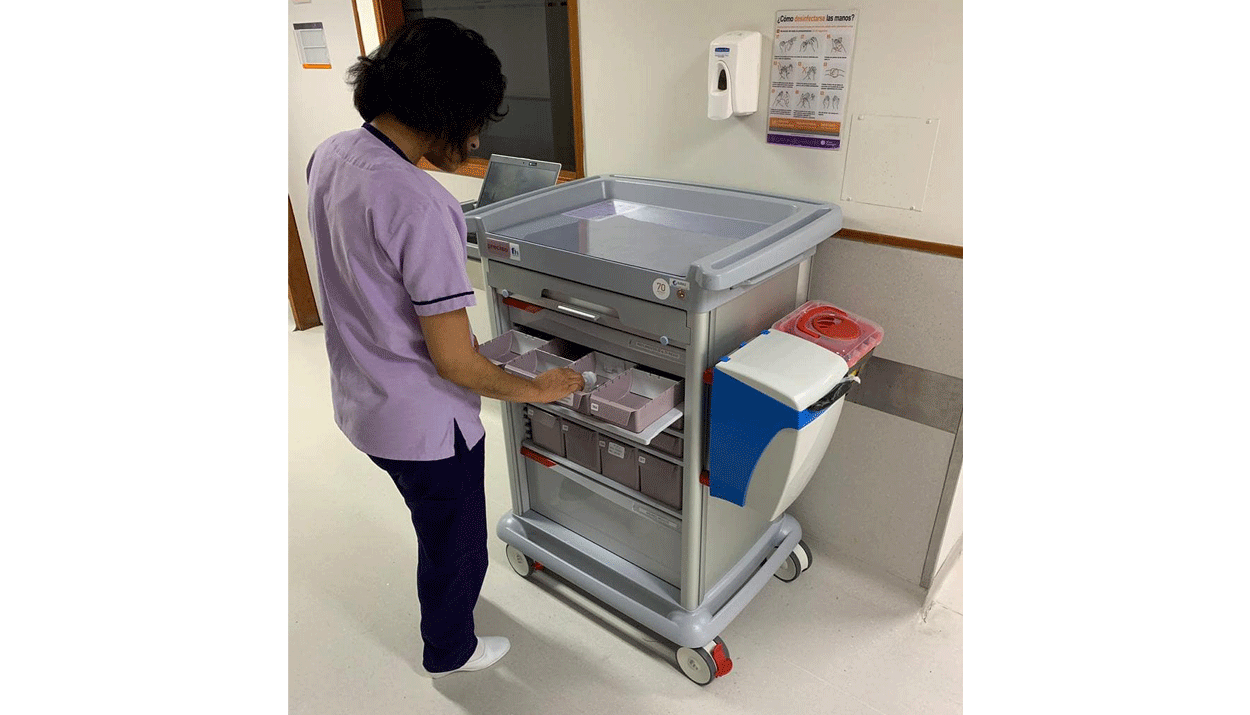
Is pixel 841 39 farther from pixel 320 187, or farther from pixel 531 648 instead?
pixel 531 648

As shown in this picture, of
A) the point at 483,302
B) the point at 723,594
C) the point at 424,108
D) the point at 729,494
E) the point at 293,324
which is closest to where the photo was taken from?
the point at 424,108

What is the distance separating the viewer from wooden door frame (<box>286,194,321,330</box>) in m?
3.99

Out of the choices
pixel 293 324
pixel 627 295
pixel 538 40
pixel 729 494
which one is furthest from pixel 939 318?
pixel 293 324

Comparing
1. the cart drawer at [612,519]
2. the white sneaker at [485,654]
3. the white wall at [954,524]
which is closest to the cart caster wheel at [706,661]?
the cart drawer at [612,519]

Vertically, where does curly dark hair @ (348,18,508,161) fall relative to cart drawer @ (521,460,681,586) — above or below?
above

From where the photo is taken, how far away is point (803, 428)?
1.37 metres

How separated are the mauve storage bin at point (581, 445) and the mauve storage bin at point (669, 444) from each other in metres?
0.20

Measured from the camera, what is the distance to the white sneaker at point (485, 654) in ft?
5.99

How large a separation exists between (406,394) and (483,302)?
161 cm

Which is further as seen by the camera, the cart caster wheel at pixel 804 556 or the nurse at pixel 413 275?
the cart caster wheel at pixel 804 556

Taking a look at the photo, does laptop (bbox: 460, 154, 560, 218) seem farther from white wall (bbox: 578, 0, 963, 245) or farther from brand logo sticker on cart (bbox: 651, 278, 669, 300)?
brand logo sticker on cart (bbox: 651, 278, 669, 300)

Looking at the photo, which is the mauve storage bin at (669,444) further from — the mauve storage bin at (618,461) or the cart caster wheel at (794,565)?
the cart caster wheel at (794,565)

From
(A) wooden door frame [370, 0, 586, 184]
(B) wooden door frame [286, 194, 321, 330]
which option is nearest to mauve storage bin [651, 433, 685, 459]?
(A) wooden door frame [370, 0, 586, 184]

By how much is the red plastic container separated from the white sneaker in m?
1.18
